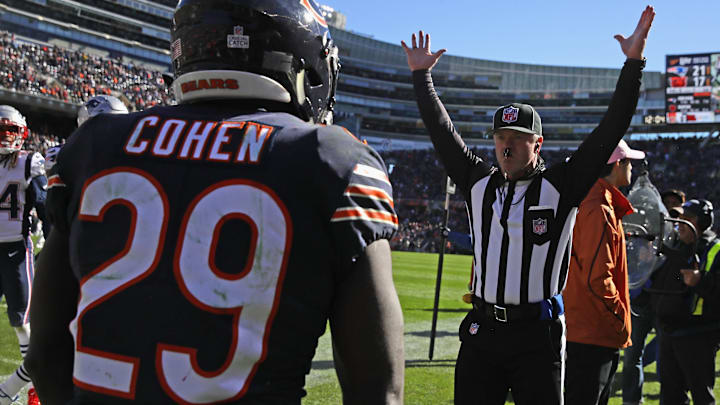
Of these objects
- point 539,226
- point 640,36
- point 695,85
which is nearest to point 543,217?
point 539,226

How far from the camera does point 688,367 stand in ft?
15.4

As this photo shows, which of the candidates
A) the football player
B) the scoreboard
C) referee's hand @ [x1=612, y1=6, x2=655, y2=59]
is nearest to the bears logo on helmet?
referee's hand @ [x1=612, y1=6, x2=655, y2=59]

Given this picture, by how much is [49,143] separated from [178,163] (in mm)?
37875

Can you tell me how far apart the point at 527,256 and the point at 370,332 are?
1988mm

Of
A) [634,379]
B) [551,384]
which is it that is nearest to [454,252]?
[634,379]

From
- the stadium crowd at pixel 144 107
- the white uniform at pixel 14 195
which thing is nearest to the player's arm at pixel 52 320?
the white uniform at pixel 14 195

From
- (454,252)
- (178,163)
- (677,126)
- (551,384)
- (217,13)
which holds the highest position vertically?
(677,126)

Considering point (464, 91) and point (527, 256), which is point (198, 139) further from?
point (464, 91)

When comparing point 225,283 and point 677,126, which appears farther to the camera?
point 677,126

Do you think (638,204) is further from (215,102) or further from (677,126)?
(677,126)

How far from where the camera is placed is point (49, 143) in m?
34.8

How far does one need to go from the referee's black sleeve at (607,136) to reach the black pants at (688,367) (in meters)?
2.50

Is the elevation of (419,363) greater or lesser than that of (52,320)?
lesser

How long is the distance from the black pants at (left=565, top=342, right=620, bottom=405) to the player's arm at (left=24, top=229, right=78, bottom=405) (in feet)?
9.62
